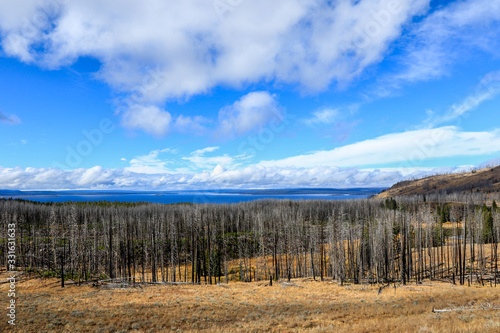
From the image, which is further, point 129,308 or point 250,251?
point 250,251

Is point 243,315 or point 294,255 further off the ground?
point 243,315

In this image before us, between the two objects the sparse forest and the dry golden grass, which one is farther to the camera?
the sparse forest

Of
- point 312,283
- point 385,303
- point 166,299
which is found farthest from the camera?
point 312,283

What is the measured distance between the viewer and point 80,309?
89.5 ft

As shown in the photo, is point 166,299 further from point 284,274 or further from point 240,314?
point 284,274

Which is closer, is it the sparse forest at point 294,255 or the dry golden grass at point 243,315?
Result: the dry golden grass at point 243,315

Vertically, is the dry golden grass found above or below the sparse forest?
above

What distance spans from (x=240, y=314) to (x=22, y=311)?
2111cm

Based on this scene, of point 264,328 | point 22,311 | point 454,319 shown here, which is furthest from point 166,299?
point 454,319

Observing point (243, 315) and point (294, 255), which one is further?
point (294, 255)

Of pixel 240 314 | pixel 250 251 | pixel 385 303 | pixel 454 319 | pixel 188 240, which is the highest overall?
pixel 454 319

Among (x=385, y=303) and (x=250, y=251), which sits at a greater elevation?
(x=385, y=303)

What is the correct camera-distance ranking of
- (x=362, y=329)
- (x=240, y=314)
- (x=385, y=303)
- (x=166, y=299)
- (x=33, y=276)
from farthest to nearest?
1. (x=33, y=276)
2. (x=166, y=299)
3. (x=385, y=303)
4. (x=240, y=314)
5. (x=362, y=329)

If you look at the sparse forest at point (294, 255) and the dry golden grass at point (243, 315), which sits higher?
the dry golden grass at point (243, 315)
